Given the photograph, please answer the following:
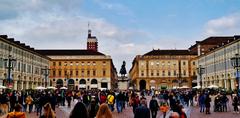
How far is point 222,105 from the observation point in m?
29.7

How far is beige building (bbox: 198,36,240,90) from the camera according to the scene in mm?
79375

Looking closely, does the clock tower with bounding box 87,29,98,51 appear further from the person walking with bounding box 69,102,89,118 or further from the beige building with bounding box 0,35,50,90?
the person walking with bounding box 69,102,89,118

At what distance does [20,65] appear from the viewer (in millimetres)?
80812

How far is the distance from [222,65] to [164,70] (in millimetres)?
40144

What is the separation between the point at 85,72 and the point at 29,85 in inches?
1372

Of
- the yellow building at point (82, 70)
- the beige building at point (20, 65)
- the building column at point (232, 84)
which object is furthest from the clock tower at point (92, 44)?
the building column at point (232, 84)

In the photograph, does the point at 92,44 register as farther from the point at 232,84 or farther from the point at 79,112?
the point at 79,112

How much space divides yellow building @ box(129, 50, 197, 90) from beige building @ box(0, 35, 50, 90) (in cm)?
3690

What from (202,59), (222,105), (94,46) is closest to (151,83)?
(202,59)

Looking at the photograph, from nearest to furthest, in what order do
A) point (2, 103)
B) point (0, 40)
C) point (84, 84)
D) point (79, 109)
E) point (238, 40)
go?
point (79, 109) < point (2, 103) < point (0, 40) < point (238, 40) < point (84, 84)

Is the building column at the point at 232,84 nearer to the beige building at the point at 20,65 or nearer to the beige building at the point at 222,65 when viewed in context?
the beige building at the point at 222,65

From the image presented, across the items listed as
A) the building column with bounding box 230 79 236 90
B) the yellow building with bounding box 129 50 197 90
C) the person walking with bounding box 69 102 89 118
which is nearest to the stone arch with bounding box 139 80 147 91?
the yellow building with bounding box 129 50 197 90

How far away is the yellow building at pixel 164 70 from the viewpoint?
→ 126188mm

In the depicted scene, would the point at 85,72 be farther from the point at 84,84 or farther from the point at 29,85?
the point at 29,85
